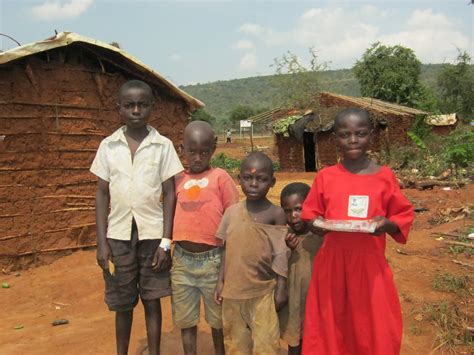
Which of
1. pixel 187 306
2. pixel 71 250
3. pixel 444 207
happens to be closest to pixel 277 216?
pixel 187 306

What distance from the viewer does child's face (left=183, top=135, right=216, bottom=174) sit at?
2.50 m

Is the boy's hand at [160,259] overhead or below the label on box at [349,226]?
below

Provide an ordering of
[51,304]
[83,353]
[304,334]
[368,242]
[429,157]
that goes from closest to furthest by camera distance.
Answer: [368,242] < [304,334] < [83,353] < [51,304] < [429,157]

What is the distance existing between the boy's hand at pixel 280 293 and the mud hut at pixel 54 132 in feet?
13.9

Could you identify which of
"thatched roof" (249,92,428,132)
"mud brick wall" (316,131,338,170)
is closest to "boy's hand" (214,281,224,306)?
"thatched roof" (249,92,428,132)

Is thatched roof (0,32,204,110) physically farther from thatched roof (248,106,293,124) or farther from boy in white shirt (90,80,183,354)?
thatched roof (248,106,293,124)

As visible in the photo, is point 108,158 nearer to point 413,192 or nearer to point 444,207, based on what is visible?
point 444,207

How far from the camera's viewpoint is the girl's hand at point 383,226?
1934mm

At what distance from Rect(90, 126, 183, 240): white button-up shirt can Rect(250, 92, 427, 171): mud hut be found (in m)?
13.1

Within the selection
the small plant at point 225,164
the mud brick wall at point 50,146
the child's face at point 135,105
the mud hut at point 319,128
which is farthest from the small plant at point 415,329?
the small plant at point 225,164

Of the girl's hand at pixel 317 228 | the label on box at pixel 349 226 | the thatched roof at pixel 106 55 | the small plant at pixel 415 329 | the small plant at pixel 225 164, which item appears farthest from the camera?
the small plant at pixel 225 164

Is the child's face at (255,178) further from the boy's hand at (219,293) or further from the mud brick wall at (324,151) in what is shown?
the mud brick wall at (324,151)

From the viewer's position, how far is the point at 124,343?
264 cm

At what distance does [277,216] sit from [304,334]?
2.04 ft
